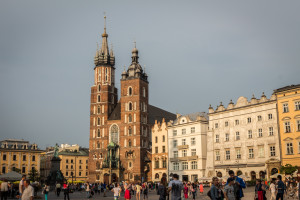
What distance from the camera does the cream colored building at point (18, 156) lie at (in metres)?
Result: 91.1

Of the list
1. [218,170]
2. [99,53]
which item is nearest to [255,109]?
[218,170]

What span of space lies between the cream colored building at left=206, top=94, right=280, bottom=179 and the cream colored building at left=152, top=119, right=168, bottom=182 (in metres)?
12.4

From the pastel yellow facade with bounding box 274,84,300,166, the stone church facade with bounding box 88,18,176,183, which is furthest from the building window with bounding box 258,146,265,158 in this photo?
the stone church facade with bounding box 88,18,176,183

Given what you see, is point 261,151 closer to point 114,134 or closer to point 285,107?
point 285,107

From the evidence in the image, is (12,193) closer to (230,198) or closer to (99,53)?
(230,198)

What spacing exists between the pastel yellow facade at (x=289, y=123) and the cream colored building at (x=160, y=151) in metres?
25.0

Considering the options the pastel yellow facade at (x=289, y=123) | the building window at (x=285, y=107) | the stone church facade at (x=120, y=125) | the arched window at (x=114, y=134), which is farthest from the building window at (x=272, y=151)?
the arched window at (x=114, y=134)

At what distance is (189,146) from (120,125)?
22923mm

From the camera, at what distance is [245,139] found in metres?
53.8

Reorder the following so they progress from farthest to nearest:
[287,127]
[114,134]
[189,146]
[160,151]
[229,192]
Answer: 1. [114,134]
2. [160,151]
3. [189,146]
4. [287,127]
5. [229,192]

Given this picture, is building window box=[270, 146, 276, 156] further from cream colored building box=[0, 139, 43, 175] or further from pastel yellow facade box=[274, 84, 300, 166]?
cream colored building box=[0, 139, 43, 175]

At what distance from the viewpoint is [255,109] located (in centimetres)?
5312

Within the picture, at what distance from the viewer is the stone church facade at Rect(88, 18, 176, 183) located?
77.4m

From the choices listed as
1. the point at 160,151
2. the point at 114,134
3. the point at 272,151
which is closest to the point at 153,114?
the point at 114,134
